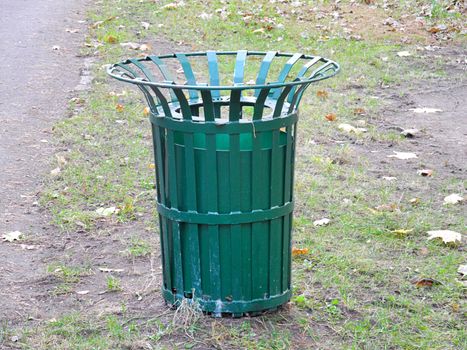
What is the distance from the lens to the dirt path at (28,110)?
4.41 metres

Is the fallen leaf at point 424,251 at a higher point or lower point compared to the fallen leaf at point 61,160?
lower

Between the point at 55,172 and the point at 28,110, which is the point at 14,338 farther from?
the point at 28,110

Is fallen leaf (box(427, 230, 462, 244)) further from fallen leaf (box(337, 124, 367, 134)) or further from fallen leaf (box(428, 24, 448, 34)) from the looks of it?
fallen leaf (box(428, 24, 448, 34))

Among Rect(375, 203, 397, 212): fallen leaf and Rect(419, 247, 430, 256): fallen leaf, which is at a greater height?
Rect(375, 203, 397, 212): fallen leaf

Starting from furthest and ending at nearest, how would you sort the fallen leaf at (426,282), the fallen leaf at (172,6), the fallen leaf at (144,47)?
the fallen leaf at (172,6) → the fallen leaf at (144,47) → the fallen leaf at (426,282)

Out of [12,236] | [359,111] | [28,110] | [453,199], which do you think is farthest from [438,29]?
[12,236]

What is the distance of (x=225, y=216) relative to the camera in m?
3.43

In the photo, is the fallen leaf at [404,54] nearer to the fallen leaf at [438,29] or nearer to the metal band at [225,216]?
the fallen leaf at [438,29]

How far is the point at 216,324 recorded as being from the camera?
3.60 m

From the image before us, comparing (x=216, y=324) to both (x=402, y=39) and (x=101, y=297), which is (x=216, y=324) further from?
(x=402, y=39)

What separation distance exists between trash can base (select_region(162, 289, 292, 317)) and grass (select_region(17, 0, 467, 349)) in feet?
0.20

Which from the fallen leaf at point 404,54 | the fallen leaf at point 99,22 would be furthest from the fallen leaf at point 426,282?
the fallen leaf at point 99,22

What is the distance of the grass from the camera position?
11.8ft

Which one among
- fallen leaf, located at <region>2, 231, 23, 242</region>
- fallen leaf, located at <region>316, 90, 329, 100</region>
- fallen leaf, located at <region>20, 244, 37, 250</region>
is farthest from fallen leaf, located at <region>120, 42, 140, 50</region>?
fallen leaf, located at <region>20, 244, 37, 250</region>
